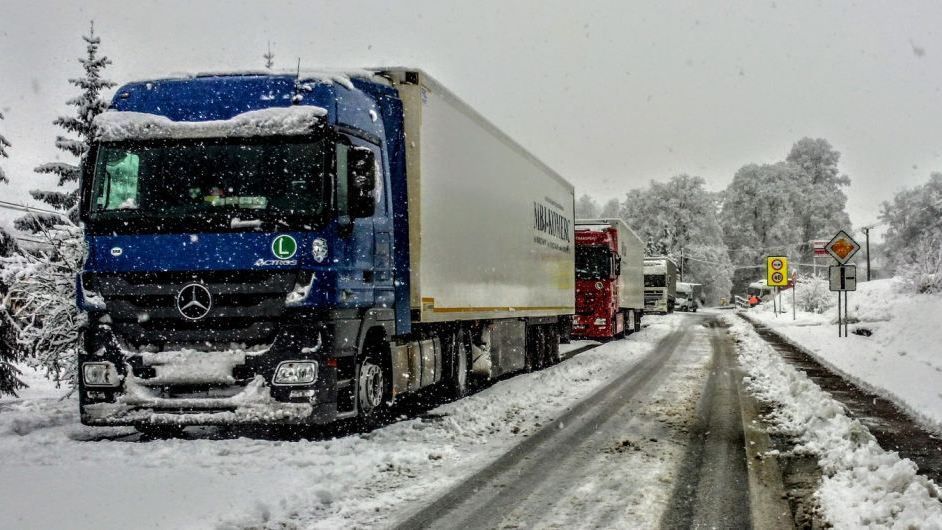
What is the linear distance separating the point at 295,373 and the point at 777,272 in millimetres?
34833

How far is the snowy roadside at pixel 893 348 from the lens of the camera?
12688mm

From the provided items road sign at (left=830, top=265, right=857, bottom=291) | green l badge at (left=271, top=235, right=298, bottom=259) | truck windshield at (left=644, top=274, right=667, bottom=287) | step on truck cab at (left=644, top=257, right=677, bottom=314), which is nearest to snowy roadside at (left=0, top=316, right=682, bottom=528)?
green l badge at (left=271, top=235, right=298, bottom=259)

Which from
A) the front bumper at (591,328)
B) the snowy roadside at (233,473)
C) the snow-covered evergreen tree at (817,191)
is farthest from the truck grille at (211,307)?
the snow-covered evergreen tree at (817,191)

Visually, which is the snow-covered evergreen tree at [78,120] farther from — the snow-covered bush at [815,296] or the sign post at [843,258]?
the snow-covered bush at [815,296]

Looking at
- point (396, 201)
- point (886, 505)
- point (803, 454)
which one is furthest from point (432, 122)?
point (886, 505)

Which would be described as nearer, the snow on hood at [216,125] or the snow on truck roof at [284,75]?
the snow on hood at [216,125]

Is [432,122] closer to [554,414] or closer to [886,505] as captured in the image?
[554,414]

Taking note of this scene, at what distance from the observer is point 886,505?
5.54m

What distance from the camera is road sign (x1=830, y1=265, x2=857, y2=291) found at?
1002 inches

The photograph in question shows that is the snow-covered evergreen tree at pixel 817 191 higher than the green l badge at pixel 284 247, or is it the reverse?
the snow-covered evergreen tree at pixel 817 191

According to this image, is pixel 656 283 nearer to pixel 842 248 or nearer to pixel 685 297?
pixel 685 297

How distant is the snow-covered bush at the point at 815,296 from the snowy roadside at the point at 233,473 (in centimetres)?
4158

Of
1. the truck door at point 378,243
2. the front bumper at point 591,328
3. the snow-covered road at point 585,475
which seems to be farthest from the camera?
the front bumper at point 591,328

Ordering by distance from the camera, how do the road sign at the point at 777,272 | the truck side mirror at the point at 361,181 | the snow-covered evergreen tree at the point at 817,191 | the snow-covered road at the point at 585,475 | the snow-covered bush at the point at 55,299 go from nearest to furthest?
1. the snow-covered road at the point at 585,475
2. the truck side mirror at the point at 361,181
3. the snow-covered bush at the point at 55,299
4. the road sign at the point at 777,272
5. the snow-covered evergreen tree at the point at 817,191
